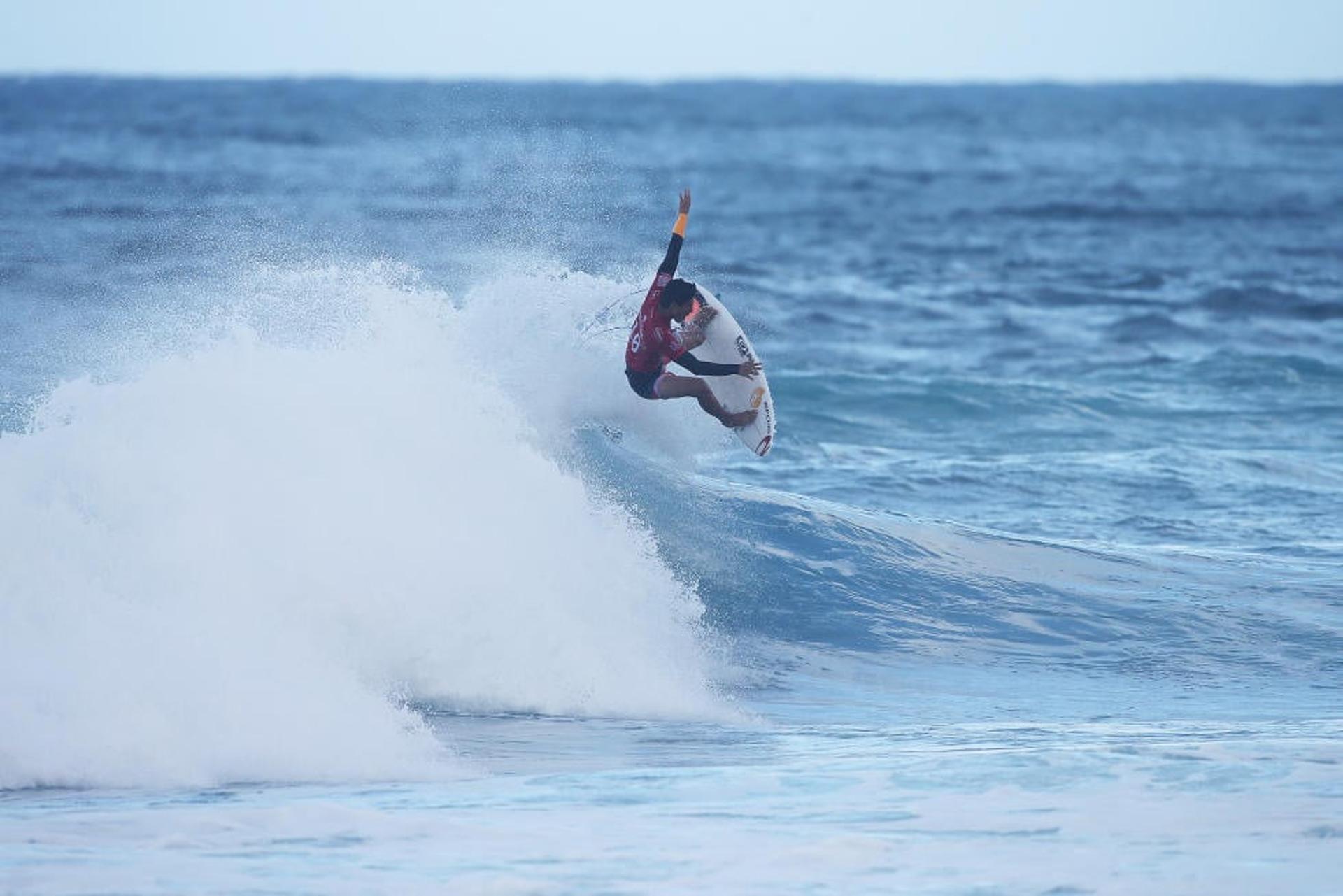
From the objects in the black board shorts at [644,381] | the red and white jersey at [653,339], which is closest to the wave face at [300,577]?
the black board shorts at [644,381]

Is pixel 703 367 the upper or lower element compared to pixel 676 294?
lower

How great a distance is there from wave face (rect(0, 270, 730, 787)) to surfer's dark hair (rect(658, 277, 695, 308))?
131 centimetres

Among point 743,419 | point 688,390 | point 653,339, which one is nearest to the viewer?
point 653,339

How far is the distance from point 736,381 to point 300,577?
3914mm

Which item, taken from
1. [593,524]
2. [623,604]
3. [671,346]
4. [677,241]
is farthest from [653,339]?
[623,604]

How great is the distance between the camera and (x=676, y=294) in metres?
10.1

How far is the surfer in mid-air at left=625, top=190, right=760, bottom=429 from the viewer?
33.1 feet

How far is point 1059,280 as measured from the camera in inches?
1130

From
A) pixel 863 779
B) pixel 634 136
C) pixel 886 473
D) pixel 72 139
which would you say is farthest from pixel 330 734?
pixel 634 136

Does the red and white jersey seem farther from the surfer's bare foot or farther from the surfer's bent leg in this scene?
the surfer's bare foot

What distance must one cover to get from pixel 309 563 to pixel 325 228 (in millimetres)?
25160

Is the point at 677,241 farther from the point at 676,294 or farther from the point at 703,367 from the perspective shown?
the point at 703,367

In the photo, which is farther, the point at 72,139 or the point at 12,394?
the point at 72,139

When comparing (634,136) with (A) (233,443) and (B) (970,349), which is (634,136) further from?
(A) (233,443)
